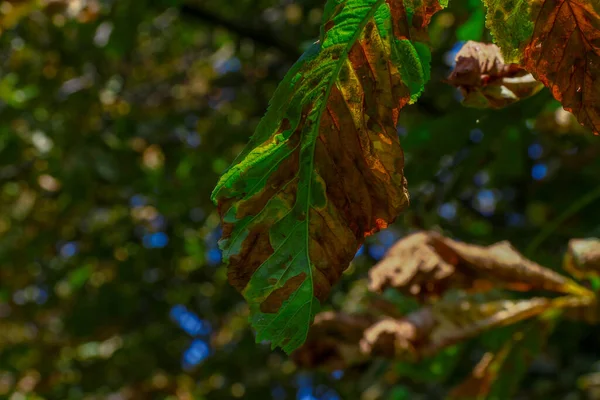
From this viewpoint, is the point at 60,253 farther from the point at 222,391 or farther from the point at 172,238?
the point at 222,391

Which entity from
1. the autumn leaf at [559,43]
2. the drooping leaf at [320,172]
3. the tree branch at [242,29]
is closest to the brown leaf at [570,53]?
the autumn leaf at [559,43]

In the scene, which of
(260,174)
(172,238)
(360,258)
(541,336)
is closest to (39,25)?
(172,238)

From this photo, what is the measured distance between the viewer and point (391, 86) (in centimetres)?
91

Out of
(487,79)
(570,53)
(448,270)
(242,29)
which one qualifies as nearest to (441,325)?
(448,270)

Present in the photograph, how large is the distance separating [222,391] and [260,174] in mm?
3234

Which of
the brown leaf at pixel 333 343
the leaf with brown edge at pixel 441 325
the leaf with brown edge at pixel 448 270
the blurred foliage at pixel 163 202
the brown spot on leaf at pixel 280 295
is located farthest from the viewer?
the blurred foliage at pixel 163 202

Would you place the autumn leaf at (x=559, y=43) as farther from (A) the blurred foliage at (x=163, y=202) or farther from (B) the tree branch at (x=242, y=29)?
(B) the tree branch at (x=242, y=29)

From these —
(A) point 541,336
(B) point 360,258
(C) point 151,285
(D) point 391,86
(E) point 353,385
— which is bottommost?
(E) point 353,385

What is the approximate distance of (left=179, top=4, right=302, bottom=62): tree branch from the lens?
386cm

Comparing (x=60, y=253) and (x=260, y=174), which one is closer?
(x=260, y=174)

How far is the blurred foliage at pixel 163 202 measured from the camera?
344 centimetres

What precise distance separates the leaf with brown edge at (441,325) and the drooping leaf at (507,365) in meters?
0.09

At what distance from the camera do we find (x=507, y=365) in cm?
206

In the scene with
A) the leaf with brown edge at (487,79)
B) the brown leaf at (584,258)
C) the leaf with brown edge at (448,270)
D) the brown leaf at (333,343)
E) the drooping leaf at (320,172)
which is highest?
the drooping leaf at (320,172)
